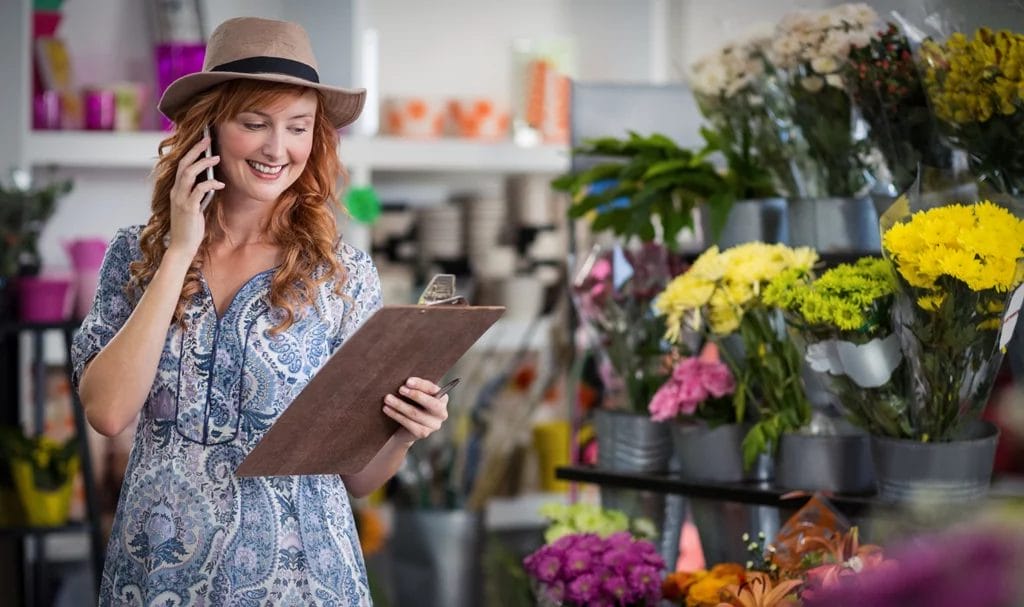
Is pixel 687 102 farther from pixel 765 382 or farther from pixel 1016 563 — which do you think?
pixel 1016 563

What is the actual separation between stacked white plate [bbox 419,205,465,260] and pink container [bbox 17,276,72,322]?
4.00ft

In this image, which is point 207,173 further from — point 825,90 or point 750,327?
point 825,90

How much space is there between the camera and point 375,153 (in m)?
4.45

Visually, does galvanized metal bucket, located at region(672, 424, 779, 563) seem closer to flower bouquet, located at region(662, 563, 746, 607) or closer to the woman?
flower bouquet, located at region(662, 563, 746, 607)

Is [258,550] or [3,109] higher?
[3,109]

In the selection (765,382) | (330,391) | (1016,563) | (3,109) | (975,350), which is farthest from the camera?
(3,109)

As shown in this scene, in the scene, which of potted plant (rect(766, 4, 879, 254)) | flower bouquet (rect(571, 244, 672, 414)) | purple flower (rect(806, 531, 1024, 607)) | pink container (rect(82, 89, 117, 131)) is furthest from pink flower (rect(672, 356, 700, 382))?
pink container (rect(82, 89, 117, 131))

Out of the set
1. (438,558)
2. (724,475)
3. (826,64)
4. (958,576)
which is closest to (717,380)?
(724,475)

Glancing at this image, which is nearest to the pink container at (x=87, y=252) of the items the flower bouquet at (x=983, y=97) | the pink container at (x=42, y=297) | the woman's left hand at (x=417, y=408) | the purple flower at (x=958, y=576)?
the pink container at (x=42, y=297)

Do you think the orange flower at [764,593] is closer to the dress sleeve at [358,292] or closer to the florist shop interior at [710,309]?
the florist shop interior at [710,309]

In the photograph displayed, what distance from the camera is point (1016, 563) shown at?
452 mm

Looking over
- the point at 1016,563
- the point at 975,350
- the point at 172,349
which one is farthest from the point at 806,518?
the point at 1016,563

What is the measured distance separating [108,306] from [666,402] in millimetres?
947

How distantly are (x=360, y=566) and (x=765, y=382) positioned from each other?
76 centimetres
